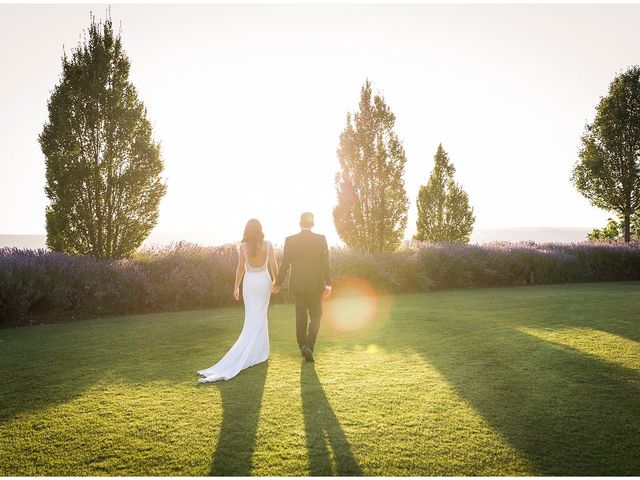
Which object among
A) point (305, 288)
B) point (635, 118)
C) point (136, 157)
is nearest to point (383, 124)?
point (136, 157)

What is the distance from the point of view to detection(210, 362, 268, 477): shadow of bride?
123 inches

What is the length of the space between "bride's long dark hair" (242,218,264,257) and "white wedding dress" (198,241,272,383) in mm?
99

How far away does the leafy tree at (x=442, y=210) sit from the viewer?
94.0 feet

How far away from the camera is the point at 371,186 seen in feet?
65.3

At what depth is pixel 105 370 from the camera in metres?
5.70

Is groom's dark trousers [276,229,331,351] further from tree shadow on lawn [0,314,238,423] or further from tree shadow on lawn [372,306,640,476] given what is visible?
tree shadow on lawn [0,314,238,423]

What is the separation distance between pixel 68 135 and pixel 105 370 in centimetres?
1130

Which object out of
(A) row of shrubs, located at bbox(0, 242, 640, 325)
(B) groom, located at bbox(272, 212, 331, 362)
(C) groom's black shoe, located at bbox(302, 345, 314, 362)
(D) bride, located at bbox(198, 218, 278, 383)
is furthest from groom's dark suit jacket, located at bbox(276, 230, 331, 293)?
(A) row of shrubs, located at bbox(0, 242, 640, 325)

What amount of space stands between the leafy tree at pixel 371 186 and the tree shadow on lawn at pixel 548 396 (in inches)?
502

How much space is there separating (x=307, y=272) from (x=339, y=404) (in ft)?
Answer: 8.06

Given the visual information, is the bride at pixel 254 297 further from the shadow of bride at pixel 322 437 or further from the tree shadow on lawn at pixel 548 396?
the tree shadow on lawn at pixel 548 396

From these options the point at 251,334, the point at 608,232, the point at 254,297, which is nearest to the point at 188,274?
the point at 254,297

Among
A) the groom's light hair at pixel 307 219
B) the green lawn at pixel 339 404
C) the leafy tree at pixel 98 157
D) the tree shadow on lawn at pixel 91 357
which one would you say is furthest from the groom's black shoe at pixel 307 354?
the leafy tree at pixel 98 157

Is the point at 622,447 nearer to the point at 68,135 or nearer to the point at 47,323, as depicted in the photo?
the point at 47,323
